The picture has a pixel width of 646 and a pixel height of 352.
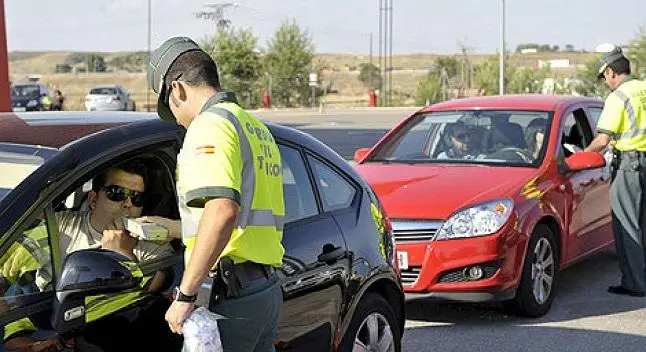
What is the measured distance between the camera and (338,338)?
4434 mm

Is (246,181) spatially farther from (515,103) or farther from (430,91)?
(430,91)

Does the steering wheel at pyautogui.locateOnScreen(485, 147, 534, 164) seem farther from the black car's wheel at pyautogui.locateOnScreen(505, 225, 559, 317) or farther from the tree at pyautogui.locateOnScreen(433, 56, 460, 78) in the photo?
the tree at pyautogui.locateOnScreen(433, 56, 460, 78)

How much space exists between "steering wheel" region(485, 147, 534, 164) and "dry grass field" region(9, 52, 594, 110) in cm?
549

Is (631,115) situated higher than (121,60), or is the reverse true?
(121,60)

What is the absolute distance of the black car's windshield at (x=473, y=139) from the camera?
26.5ft

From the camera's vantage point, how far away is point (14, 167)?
3.43 m

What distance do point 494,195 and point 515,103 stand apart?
1.69 meters

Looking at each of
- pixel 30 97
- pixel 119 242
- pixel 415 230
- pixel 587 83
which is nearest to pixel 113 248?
pixel 119 242

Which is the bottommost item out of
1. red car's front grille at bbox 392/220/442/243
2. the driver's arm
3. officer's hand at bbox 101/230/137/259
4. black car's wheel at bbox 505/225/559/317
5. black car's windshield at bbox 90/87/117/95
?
black car's wheel at bbox 505/225/559/317

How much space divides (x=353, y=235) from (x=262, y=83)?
49.6 metres

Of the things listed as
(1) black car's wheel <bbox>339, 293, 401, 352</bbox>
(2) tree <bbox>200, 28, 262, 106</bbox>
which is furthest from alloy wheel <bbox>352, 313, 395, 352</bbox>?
(2) tree <bbox>200, 28, 262, 106</bbox>

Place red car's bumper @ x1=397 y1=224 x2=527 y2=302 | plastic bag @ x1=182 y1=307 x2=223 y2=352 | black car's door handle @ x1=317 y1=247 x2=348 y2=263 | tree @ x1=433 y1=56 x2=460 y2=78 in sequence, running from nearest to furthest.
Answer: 1. plastic bag @ x1=182 y1=307 x2=223 y2=352
2. black car's door handle @ x1=317 y1=247 x2=348 y2=263
3. red car's bumper @ x1=397 y1=224 x2=527 y2=302
4. tree @ x1=433 y1=56 x2=460 y2=78

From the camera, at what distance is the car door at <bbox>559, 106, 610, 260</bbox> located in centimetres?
794

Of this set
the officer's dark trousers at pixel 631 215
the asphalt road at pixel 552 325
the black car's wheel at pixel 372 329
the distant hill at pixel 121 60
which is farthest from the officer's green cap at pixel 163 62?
the distant hill at pixel 121 60
